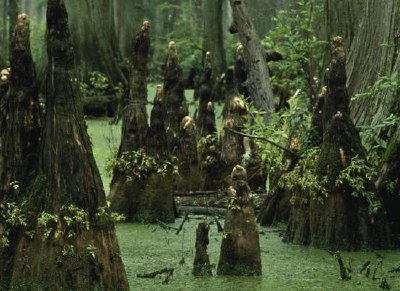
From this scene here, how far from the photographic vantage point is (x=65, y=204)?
560cm

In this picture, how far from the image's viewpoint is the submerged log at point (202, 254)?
6461 mm

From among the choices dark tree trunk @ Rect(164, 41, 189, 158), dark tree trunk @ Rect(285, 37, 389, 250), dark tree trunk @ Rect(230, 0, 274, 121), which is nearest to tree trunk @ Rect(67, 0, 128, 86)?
dark tree trunk @ Rect(230, 0, 274, 121)

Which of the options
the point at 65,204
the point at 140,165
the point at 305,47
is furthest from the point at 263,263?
the point at 305,47

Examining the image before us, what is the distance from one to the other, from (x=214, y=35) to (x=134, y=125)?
14.6 meters

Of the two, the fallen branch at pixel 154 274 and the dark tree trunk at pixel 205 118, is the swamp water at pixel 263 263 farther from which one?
the dark tree trunk at pixel 205 118

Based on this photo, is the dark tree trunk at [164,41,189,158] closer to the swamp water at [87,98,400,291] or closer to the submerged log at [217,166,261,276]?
the swamp water at [87,98,400,291]

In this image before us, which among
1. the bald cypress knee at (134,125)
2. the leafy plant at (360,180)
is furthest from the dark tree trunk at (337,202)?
the bald cypress knee at (134,125)

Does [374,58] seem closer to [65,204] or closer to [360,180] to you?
[360,180]

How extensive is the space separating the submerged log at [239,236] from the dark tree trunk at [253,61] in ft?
18.5

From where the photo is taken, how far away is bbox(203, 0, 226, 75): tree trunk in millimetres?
23062

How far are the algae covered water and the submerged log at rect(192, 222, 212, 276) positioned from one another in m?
0.05

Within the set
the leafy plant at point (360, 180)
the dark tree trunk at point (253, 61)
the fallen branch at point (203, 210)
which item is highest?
the dark tree trunk at point (253, 61)

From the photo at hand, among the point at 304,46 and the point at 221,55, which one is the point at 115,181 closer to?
the point at 304,46

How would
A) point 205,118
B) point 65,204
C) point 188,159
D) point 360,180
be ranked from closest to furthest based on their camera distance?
1. point 65,204
2. point 360,180
3. point 188,159
4. point 205,118
